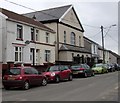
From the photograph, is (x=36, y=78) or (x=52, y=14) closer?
(x=36, y=78)

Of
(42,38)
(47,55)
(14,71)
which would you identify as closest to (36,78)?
(14,71)

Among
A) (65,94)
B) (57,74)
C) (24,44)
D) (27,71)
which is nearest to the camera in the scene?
(65,94)

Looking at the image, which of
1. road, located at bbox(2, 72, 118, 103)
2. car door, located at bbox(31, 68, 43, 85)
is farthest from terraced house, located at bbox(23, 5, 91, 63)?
road, located at bbox(2, 72, 118, 103)

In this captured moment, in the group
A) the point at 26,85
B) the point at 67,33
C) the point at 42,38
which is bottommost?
the point at 26,85

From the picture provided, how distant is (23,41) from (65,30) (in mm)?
16040

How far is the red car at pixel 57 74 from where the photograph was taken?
2283 cm

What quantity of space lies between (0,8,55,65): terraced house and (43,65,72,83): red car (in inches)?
312

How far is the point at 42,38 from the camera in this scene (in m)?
38.7

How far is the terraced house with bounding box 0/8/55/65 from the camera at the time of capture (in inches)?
1211

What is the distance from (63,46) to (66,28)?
3.93m

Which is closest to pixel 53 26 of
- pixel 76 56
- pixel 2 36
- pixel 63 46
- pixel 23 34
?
pixel 63 46

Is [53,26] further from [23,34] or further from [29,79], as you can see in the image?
[29,79]

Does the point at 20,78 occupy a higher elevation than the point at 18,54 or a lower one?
lower

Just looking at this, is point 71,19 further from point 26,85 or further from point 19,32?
point 26,85
